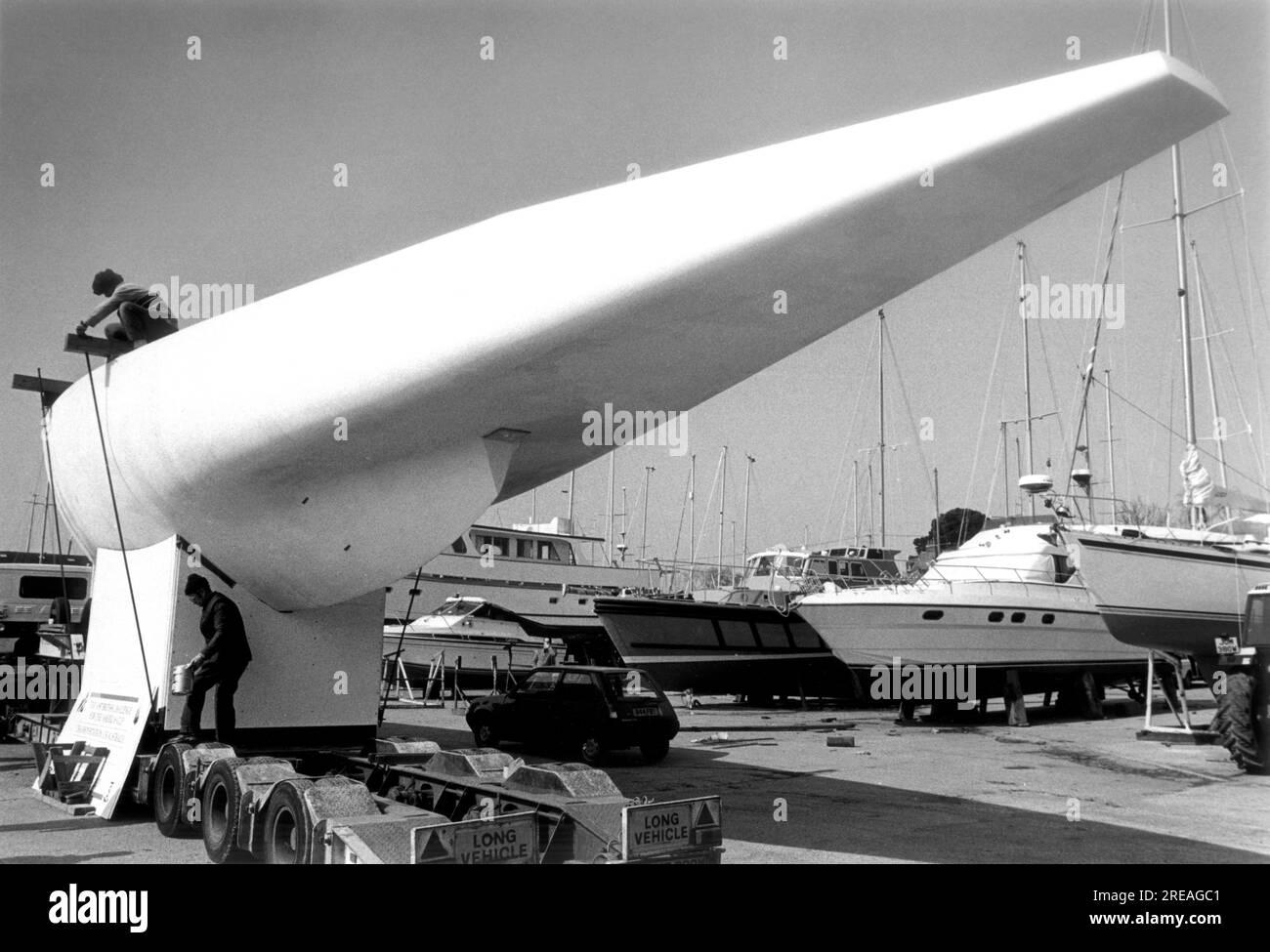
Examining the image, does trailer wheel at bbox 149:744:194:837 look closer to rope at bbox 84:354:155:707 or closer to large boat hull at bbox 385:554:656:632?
rope at bbox 84:354:155:707

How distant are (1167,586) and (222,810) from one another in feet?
46.9

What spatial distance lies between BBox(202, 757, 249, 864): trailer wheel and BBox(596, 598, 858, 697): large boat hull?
14321 mm

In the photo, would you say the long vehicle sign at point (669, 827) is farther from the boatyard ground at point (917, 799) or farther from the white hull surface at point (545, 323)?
the white hull surface at point (545, 323)

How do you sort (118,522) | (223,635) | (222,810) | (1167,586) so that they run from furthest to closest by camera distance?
1. (1167,586)
2. (118,522)
3. (223,635)
4. (222,810)

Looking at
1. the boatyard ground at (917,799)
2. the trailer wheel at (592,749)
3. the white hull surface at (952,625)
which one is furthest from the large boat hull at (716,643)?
the trailer wheel at (592,749)

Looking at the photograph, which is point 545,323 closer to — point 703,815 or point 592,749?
point 703,815

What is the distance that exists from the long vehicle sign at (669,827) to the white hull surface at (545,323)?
83.8 inches

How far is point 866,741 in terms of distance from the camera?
1516 centimetres

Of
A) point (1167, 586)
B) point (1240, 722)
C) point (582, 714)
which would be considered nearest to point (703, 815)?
point (582, 714)

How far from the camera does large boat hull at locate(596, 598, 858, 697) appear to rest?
66.8ft

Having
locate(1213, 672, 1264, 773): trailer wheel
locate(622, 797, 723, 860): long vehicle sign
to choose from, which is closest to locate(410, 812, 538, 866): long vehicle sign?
locate(622, 797, 723, 860): long vehicle sign

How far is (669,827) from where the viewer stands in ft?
16.9

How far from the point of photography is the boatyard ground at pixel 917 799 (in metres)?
6.91

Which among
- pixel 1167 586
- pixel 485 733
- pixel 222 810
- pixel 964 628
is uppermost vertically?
pixel 1167 586
